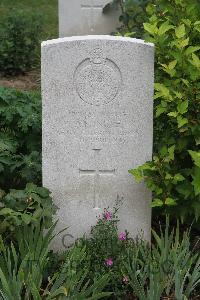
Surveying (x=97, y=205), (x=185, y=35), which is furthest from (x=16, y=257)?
(x=185, y=35)

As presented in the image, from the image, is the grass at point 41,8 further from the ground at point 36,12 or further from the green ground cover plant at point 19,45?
the green ground cover plant at point 19,45

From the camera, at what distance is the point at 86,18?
729 cm

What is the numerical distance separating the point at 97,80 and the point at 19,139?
1.06 m

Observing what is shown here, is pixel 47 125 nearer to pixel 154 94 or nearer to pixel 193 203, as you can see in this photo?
pixel 154 94

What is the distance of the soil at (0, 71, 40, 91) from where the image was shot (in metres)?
7.51

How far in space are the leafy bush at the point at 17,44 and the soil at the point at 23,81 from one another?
0.33 ft

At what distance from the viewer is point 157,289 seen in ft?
10.6

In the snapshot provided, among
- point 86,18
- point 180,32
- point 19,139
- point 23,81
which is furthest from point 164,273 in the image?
point 23,81

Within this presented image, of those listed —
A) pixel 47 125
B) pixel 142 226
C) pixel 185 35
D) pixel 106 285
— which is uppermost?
pixel 185 35

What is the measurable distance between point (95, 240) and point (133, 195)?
1.18 feet

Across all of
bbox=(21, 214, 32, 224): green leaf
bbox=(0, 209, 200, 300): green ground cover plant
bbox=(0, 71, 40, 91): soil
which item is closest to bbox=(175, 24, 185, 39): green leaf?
bbox=(0, 209, 200, 300): green ground cover plant

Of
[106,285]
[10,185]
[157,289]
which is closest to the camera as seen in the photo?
[157,289]

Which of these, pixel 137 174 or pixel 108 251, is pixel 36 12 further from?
pixel 108 251

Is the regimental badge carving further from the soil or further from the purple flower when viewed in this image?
the soil
